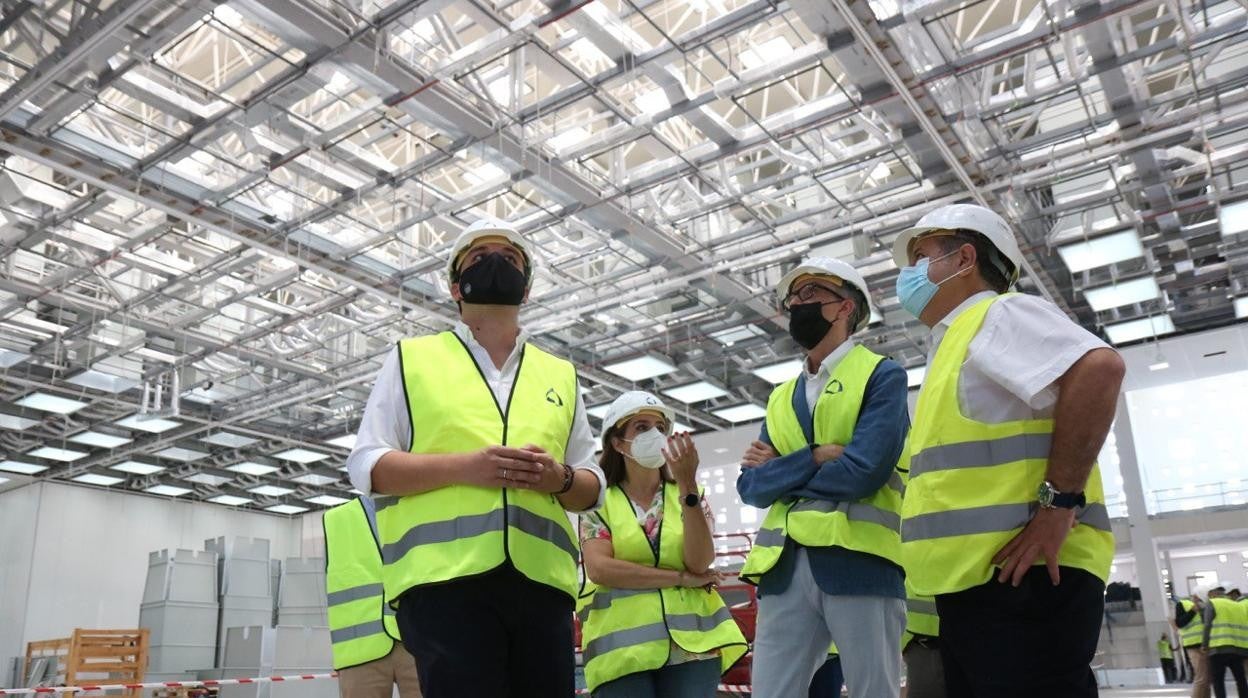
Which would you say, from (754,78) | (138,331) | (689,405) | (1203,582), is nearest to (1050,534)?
(754,78)

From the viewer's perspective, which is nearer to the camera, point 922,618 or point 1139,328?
point 922,618

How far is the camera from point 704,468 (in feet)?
57.9

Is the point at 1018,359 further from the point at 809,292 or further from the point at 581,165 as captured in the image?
the point at 581,165

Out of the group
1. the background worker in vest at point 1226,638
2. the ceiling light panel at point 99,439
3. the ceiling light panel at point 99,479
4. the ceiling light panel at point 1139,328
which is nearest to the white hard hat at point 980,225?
the background worker in vest at point 1226,638

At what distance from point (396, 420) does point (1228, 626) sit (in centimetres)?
921

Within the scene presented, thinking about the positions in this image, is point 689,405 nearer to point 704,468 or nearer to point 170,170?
point 704,468

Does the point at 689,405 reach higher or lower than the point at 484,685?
higher

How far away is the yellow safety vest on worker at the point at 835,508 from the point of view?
8.30ft

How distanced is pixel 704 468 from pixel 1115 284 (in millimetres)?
7724

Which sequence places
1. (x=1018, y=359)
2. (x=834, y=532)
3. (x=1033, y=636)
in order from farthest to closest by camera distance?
(x=834, y=532) → (x=1018, y=359) → (x=1033, y=636)

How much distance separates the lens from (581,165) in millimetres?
9281

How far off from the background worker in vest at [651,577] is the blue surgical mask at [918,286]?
685mm

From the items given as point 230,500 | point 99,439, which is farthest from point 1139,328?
point 230,500

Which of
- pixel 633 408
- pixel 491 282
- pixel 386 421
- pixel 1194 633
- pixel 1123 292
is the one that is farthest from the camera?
pixel 1123 292
